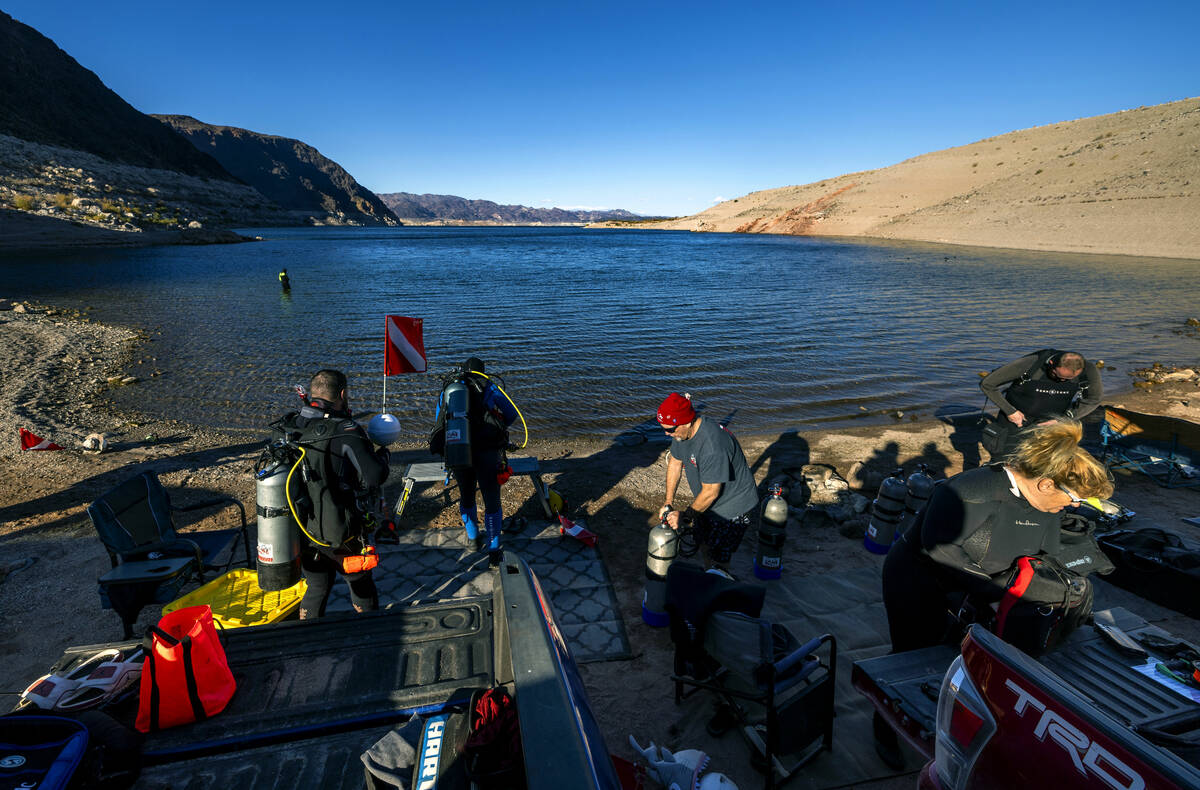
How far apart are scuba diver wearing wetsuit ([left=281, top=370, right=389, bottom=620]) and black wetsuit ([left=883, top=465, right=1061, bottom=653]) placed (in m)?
3.91

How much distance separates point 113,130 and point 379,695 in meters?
133

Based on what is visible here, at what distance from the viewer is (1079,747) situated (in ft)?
5.90

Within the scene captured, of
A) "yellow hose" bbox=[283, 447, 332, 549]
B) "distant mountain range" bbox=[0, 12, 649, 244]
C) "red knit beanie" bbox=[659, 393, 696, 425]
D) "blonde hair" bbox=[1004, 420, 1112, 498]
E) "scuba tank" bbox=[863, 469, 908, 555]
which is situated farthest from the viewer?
"distant mountain range" bbox=[0, 12, 649, 244]

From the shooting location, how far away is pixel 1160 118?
7219 centimetres

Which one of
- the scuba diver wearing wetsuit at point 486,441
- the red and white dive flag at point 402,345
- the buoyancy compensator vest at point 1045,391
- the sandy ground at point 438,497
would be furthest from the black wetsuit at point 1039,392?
the red and white dive flag at point 402,345

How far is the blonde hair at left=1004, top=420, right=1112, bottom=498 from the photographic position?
2941mm

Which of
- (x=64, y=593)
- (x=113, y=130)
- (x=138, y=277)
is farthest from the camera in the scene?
(x=113, y=130)

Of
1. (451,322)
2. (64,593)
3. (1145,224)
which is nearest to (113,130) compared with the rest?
(451,322)

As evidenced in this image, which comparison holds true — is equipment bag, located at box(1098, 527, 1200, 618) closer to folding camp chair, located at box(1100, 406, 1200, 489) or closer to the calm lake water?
folding camp chair, located at box(1100, 406, 1200, 489)

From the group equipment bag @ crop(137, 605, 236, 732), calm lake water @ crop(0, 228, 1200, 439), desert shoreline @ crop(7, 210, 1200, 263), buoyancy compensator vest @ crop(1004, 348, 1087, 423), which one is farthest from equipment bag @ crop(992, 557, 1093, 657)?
desert shoreline @ crop(7, 210, 1200, 263)

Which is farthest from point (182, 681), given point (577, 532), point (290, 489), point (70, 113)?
point (70, 113)

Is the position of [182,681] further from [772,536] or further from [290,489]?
[772,536]

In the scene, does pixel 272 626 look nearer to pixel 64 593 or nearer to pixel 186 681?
pixel 186 681

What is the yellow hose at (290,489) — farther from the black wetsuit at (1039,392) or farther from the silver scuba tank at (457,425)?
the black wetsuit at (1039,392)
